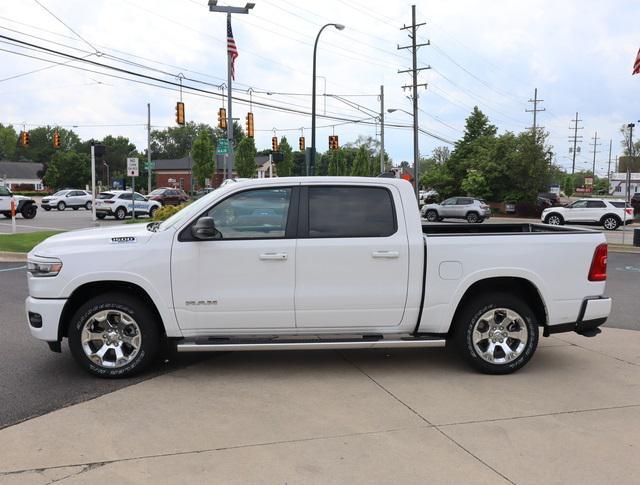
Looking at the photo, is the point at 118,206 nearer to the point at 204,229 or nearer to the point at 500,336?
the point at 204,229

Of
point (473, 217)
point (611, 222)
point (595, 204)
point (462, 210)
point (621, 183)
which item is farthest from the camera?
point (621, 183)

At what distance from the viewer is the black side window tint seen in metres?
5.24

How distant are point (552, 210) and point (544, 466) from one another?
101 feet

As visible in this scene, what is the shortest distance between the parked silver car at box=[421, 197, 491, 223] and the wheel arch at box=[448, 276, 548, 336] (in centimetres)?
2947

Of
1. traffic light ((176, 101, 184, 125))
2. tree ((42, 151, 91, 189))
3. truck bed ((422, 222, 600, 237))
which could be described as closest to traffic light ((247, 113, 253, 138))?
traffic light ((176, 101, 184, 125))

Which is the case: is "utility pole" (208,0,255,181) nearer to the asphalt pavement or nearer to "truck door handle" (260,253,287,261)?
the asphalt pavement

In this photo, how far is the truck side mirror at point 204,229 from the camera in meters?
4.94

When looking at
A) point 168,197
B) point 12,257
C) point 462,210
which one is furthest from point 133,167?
point 168,197

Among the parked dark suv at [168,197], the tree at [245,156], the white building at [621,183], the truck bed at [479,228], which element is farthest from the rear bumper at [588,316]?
the white building at [621,183]

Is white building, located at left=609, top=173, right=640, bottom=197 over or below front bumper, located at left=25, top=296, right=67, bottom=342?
over

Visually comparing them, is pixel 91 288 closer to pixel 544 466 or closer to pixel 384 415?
pixel 384 415

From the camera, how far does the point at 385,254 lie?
516 cm

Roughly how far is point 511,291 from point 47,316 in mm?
4227

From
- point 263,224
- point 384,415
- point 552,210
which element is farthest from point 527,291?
point 552,210
